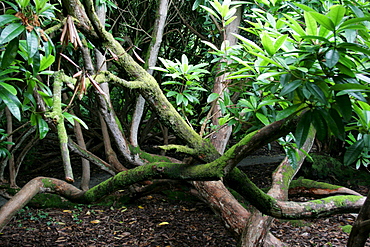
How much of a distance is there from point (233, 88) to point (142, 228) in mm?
1899

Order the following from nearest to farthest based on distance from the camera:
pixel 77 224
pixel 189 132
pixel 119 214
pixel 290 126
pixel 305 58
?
pixel 305 58, pixel 290 126, pixel 189 132, pixel 77 224, pixel 119 214

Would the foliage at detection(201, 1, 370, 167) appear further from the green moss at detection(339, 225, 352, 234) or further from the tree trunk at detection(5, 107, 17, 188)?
the tree trunk at detection(5, 107, 17, 188)

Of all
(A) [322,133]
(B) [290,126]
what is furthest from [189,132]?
(A) [322,133]

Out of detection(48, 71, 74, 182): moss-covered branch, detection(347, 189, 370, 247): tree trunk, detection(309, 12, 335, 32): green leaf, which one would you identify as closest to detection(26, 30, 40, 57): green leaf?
detection(48, 71, 74, 182): moss-covered branch

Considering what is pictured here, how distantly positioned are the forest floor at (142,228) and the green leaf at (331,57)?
7.77 ft

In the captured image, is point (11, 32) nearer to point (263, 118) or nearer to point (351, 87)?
point (351, 87)

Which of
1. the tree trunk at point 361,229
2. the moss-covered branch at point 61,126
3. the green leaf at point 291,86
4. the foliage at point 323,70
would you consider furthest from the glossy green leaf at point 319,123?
the moss-covered branch at point 61,126

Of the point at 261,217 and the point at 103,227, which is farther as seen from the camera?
the point at 103,227

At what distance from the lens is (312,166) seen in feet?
15.0

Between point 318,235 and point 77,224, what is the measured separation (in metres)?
2.50

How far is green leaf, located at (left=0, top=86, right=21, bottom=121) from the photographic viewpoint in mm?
1240

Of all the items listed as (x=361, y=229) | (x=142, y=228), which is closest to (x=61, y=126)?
(x=361, y=229)

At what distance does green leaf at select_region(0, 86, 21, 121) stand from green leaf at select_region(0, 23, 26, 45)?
1.09 feet

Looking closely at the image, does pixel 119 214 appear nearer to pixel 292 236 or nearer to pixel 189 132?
pixel 292 236
